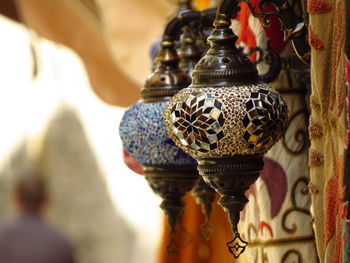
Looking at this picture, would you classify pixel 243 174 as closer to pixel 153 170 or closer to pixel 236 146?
pixel 236 146

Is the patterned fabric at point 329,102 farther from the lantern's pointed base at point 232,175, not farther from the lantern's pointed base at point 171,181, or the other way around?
the lantern's pointed base at point 171,181

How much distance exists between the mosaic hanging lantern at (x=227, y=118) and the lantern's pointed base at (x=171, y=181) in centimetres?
16

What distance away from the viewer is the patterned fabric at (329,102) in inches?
29.8

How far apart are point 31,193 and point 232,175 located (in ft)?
17.8

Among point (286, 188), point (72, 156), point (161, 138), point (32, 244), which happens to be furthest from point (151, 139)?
point (72, 156)

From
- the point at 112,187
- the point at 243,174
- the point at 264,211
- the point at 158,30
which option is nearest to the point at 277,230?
the point at 264,211

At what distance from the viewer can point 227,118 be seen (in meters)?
0.76

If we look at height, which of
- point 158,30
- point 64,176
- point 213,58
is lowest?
point 213,58

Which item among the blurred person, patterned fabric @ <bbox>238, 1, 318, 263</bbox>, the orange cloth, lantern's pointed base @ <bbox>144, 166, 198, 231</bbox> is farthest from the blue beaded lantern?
the blurred person

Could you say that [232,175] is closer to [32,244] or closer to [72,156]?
[32,244]

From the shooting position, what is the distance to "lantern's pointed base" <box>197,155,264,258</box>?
2.56ft

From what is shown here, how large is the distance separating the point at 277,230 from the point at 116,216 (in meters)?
5.11

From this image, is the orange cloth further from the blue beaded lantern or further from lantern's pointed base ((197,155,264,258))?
lantern's pointed base ((197,155,264,258))

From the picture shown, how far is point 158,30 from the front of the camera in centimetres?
239
